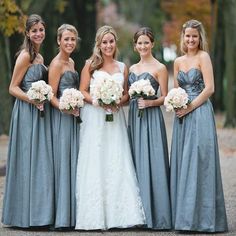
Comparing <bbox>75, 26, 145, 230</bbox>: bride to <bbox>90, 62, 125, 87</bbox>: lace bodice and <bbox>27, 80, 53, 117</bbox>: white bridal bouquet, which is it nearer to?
<bbox>90, 62, 125, 87</bbox>: lace bodice

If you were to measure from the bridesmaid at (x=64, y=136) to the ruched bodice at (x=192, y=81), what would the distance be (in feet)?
4.42

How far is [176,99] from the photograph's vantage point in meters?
9.38

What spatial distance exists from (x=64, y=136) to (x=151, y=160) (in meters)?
1.10

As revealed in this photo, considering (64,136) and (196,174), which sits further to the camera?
(64,136)

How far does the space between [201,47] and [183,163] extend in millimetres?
1413

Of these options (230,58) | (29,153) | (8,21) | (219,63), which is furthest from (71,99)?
(219,63)

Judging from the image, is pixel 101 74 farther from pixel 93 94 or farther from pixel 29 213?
pixel 29 213

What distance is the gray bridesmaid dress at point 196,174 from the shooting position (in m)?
9.41

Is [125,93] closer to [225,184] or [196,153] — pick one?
[196,153]

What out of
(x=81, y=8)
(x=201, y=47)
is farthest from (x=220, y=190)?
(x=81, y=8)

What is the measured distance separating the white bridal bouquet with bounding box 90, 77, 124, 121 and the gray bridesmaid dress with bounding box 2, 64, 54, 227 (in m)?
0.68

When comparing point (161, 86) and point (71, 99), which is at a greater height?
point (161, 86)

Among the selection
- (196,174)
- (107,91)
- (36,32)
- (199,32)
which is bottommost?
(196,174)

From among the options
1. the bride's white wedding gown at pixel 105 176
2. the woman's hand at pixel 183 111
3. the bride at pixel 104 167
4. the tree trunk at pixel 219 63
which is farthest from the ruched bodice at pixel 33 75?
the tree trunk at pixel 219 63
